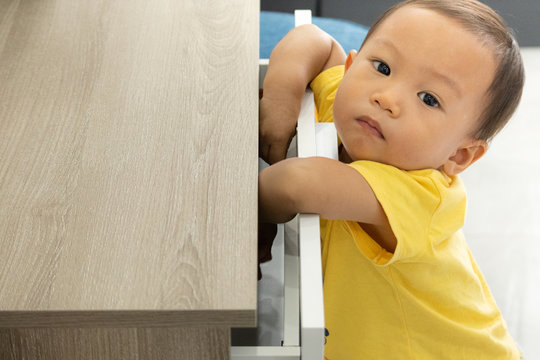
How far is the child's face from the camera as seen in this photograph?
0.66 m

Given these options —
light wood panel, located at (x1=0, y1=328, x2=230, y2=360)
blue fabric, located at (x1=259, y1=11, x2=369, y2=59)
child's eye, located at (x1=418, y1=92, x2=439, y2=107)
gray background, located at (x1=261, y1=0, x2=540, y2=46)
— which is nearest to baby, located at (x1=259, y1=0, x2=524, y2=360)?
child's eye, located at (x1=418, y1=92, x2=439, y2=107)

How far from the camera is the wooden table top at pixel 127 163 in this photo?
42cm

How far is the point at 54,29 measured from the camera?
0.69m

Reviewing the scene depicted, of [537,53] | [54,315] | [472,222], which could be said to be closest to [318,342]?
[54,315]

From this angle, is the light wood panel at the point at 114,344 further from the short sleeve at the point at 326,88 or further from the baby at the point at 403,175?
the short sleeve at the point at 326,88

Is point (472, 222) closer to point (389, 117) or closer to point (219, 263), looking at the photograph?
point (389, 117)

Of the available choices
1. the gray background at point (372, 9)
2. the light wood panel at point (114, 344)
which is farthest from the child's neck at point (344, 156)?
the gray background at point (372, 9)

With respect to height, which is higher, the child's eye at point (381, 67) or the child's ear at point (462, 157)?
the child's eye at point (381, 67)

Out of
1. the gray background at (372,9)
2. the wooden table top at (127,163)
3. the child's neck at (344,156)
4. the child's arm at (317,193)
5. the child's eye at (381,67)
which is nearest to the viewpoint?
the wooden table top at (127,163)

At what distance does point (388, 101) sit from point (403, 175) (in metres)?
0.08

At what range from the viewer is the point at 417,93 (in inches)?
26.2

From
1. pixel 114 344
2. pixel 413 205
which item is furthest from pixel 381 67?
pixel 114 344

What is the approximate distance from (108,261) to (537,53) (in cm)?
196

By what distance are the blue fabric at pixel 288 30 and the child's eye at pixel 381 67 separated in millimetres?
622
